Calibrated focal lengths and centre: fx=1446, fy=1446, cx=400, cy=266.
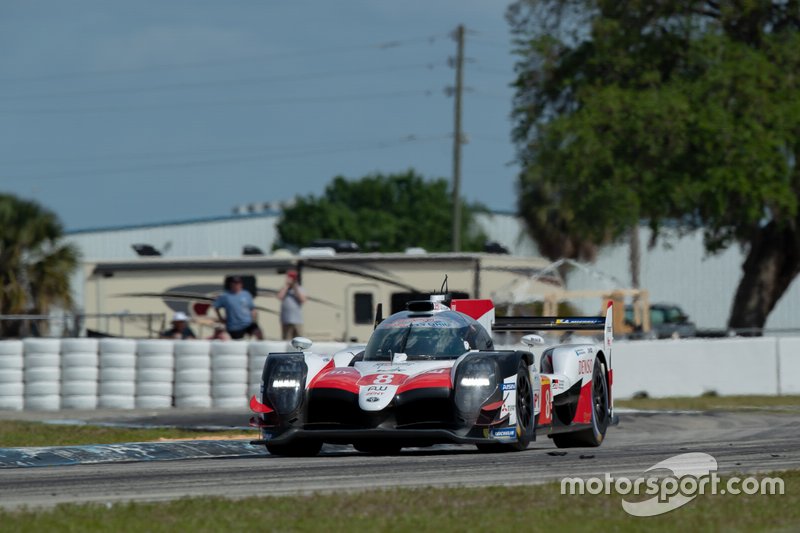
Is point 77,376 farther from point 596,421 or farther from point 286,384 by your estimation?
point 596,421

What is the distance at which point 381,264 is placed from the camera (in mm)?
31328

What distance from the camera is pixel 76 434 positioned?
52.5 feet

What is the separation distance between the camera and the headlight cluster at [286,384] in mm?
11797

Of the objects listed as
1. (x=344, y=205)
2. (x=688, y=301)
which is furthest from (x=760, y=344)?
(x=344, y=205)

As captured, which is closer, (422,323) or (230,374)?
(422,323)

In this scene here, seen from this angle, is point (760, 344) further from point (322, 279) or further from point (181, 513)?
point (181, 513)

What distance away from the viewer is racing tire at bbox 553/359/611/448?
13328 millimetres

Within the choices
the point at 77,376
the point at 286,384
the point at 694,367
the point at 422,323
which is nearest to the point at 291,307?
the point at 77,376

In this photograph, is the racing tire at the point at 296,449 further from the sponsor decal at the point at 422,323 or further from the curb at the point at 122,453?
the sponsor decal at the point at 422,323

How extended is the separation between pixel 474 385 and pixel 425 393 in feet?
1.29

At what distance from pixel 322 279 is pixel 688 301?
37.3 meters

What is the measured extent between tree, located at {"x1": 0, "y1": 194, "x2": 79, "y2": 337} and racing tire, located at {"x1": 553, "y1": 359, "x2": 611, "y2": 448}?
24839 millimetres

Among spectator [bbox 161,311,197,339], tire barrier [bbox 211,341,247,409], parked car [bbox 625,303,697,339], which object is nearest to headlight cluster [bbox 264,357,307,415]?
tire barrier [bbox 211,341,247,409]

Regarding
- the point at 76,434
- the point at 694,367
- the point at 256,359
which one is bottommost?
the point at 76,434
